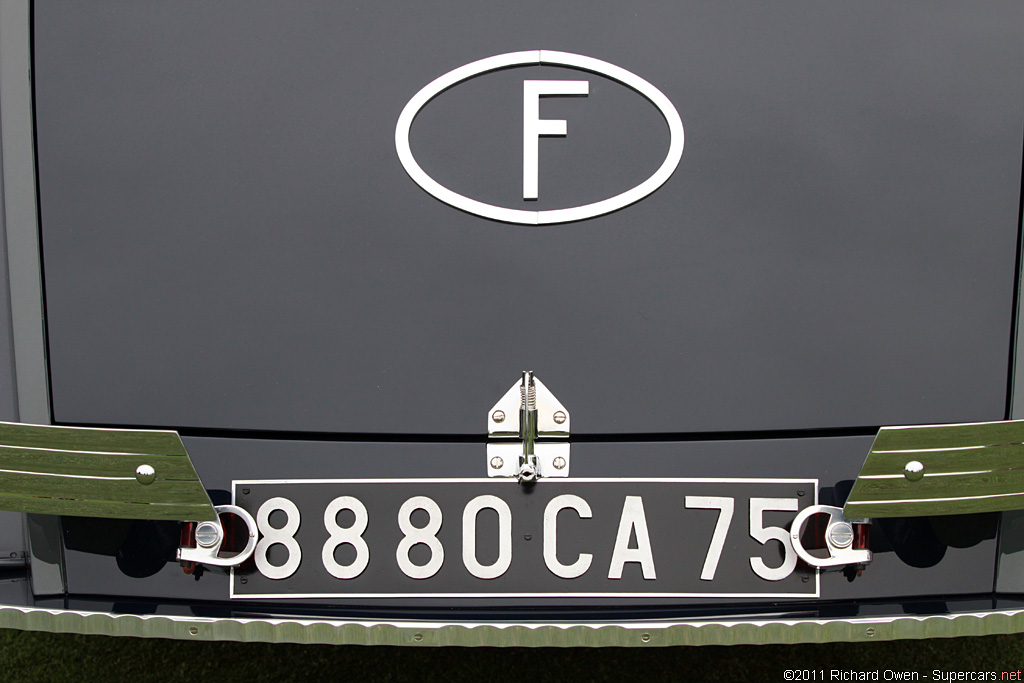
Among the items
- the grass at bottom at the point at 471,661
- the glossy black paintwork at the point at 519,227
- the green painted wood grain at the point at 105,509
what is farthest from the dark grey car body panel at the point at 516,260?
the grass at bottom at the point at 471,661

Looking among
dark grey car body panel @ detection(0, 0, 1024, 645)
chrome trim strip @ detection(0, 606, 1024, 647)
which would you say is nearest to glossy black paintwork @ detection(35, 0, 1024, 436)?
dark grey car body panel @ detection(0, 0, 1024, 645)

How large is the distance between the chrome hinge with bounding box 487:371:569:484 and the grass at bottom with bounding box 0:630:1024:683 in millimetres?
1198

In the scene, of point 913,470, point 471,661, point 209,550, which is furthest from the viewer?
point 471,661

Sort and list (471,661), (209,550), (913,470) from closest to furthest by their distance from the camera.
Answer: (913,470), (209,550), (471,661)

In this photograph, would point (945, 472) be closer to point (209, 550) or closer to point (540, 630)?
point (540, 630)

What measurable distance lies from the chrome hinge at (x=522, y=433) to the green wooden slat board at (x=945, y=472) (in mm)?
579

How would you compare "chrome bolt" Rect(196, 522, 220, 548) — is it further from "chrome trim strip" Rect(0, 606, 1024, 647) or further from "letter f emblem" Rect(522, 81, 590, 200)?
"letter f emblem" Rect(522, 81, 590, 200)

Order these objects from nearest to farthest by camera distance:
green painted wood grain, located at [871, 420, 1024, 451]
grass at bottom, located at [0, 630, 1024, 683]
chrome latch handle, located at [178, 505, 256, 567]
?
green painted wood grain, located at [871, 420, 1024, 451]
chrome latch handle, located at [178, 505, 256, 567]
grass at bottom, located at [0, 630, 1024, 683]

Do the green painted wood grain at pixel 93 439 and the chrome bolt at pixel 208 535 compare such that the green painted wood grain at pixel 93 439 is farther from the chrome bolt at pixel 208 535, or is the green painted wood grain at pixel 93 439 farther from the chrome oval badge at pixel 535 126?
the chrome oval badge at pixel 535 126

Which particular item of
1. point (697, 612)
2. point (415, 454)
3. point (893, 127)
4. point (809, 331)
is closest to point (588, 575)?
point (697, 612)

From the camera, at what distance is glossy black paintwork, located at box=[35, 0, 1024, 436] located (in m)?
1.68

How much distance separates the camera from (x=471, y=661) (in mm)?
2676

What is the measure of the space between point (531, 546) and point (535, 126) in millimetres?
876

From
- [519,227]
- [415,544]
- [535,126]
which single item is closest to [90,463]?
[415,544]
